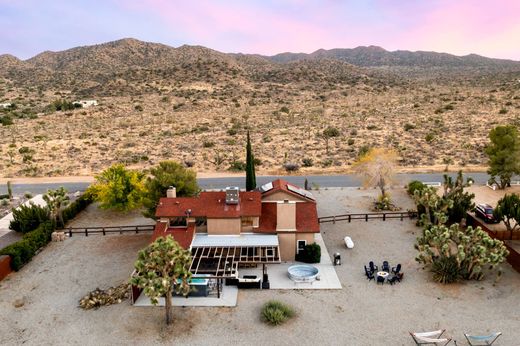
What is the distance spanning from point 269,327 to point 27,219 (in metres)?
22.5

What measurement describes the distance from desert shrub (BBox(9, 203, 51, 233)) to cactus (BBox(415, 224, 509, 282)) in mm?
28216

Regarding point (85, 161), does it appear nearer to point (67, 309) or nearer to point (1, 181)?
point (1, 181)

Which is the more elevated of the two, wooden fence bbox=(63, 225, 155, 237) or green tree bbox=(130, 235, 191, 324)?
green tree bbox=(130, 235, 191, 324)

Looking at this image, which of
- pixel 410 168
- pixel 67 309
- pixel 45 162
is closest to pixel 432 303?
pixel 67 309

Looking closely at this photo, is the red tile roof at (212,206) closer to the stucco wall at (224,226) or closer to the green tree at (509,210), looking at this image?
the stucco wall at (224,226)

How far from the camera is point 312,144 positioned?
61.0 meters

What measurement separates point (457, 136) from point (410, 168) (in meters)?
18.8

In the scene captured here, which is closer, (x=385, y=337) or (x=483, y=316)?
(x=385, y=337)

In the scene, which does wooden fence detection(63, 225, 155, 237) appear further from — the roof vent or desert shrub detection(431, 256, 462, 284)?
desert shrub detection(431, 256, 462, 284)

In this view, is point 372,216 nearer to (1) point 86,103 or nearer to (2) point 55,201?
(2) point 55,201

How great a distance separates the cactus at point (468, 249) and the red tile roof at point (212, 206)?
35.4ft

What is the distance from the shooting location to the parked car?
103 ft

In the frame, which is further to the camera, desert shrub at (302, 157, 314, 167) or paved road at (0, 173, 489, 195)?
desert shrub at (302, 157, 314, 167)

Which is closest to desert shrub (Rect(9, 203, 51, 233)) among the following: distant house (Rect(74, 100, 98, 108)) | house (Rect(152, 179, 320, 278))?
house (Rect(152, 179, 320, 278))
